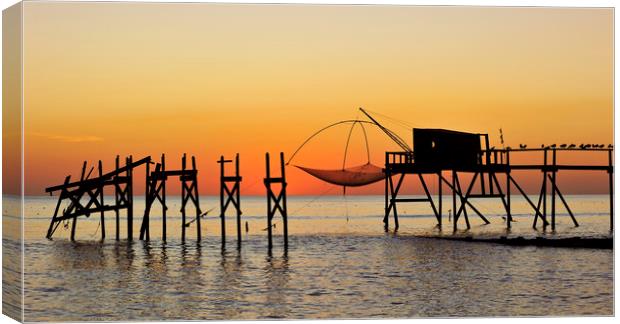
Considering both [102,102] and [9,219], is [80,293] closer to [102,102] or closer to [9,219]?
[102,102]

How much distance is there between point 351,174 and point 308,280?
13402 millimetres

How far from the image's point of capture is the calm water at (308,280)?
17.1m

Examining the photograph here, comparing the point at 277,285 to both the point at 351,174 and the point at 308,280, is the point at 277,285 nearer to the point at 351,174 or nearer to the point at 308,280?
the point at 308,280

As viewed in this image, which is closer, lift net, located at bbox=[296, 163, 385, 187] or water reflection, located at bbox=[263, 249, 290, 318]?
water reflection, located at bbox=[263, 249, 290, 318]

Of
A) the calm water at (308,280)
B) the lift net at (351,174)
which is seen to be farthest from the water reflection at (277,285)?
the lift net at (351,174)

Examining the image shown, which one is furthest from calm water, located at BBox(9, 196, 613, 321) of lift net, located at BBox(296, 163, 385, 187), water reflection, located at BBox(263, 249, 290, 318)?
lift net, located at BBox(296, 163, 385, 187)

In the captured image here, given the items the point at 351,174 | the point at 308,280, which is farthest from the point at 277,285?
the point at 351,174

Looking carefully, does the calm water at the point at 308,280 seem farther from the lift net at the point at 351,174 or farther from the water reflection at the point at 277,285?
the lift net at the point at 351,174

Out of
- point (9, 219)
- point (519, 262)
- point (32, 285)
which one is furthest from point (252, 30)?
point (519, 262)

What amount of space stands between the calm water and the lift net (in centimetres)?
220

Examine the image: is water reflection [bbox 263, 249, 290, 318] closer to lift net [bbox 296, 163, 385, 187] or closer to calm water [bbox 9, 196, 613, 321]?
calm water [bbox 9, 196, 613, 321]

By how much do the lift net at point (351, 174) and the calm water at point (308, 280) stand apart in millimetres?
2204

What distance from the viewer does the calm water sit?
56.0 feet

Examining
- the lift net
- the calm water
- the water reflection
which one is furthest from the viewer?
the lift net
